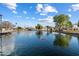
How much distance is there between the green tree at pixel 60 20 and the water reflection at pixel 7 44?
726 millimetres

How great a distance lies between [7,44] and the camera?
309cm

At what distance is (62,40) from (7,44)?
86 centimetres

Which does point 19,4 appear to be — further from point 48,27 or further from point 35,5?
point 48,27

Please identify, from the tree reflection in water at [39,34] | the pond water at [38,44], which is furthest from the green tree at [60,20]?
the tree reflection in water at [39,34]

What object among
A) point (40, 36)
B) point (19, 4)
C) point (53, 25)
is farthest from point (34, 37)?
point (19, 4)

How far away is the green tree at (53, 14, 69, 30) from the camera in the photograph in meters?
3.05

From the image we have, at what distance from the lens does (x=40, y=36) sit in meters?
3.13

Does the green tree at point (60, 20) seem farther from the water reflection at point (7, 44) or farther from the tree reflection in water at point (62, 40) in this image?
the water reflection at point (7, 44)

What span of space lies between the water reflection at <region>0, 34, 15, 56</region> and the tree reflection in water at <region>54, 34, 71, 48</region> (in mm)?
674

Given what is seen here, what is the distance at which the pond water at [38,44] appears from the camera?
3041mm

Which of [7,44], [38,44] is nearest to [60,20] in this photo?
[38,44]

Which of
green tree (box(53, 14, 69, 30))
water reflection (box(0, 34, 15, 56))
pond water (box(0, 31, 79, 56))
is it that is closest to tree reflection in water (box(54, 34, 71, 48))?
pond water (box(0, 31, 79, 56))

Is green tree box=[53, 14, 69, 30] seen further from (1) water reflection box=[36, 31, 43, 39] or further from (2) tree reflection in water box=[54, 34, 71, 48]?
(1) water reflection box=[36, 31, 43, 39]

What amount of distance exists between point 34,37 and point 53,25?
37 cm
